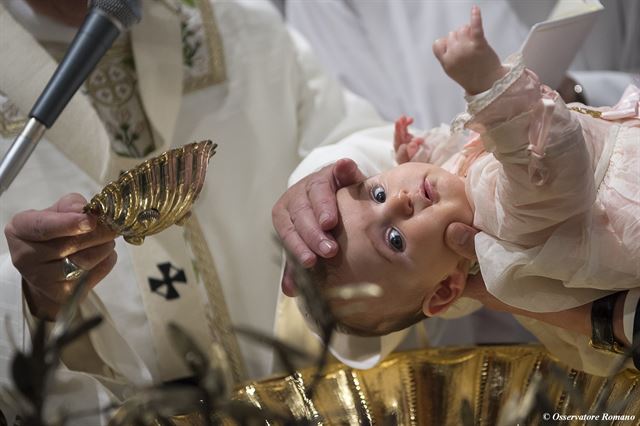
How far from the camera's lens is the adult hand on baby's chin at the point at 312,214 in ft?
2.63

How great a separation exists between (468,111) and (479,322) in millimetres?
740

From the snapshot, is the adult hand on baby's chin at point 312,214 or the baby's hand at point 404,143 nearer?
the adult hand on baby's chin at point 312,214

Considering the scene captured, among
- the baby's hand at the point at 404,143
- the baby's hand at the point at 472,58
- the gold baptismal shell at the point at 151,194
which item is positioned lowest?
the baby's hand at the point at 404,143

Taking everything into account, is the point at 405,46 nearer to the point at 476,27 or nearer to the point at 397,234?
the point at 397,234

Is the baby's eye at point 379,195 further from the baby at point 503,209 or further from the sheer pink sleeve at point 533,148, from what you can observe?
the sheer pink sleeve at point 533,148

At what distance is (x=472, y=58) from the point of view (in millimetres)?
689

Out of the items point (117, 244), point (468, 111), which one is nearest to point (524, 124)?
point (468, 111)

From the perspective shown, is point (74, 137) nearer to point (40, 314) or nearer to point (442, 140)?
point (40, 314)

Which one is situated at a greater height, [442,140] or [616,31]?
[442,140]

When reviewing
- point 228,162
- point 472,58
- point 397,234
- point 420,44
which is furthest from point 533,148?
point 420,44

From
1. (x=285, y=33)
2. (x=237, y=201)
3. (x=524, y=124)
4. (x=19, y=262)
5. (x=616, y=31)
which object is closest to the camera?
(x=524, y=124)

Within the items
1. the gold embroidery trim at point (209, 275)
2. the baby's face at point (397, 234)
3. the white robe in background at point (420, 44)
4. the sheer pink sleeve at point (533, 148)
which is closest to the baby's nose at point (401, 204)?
the baby's face at point (397, 234)

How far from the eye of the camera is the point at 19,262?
820 mm

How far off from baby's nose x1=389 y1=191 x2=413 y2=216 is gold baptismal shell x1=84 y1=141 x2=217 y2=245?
0.67 ft
